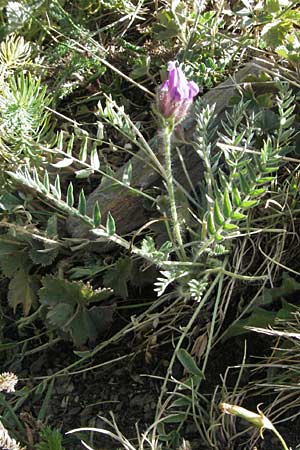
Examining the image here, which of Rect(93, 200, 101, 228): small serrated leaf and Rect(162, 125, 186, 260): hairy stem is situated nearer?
Rect(162, 125, 186, 260): hairy stem

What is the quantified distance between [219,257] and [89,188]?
0.43 m

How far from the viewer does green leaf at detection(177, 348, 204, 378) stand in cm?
149

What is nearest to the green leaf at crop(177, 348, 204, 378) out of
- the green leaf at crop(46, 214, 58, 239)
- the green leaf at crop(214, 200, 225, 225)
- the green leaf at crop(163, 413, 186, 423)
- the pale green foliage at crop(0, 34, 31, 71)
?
the green leaf at crop(163, 413, 186, 423)

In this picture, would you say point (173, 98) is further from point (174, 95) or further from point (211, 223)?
point (211, 223)

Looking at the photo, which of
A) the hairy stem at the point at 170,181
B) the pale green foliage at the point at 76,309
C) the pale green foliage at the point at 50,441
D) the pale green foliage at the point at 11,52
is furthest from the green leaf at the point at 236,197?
the pale green foliage at the point at 11,52

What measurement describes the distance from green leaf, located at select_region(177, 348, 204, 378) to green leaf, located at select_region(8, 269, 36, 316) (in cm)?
38

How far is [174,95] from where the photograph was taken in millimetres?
1284

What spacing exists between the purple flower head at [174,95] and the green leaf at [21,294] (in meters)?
0.59

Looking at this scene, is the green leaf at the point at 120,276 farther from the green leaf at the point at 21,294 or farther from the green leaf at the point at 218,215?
the green leaf at the point at 218,215

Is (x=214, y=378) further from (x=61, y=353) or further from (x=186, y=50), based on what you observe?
(x=186, y=50)

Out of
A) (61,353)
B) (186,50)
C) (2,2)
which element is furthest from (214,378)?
(2,2)

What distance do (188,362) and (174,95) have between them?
0.53 metres

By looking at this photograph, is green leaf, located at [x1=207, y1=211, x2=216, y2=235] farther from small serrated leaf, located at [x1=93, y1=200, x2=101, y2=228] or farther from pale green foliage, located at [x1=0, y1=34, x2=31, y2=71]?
pale green foliage, located at [x1=0, y1=34, x2=31, y2=71]

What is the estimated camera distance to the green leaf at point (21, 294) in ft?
5.58
